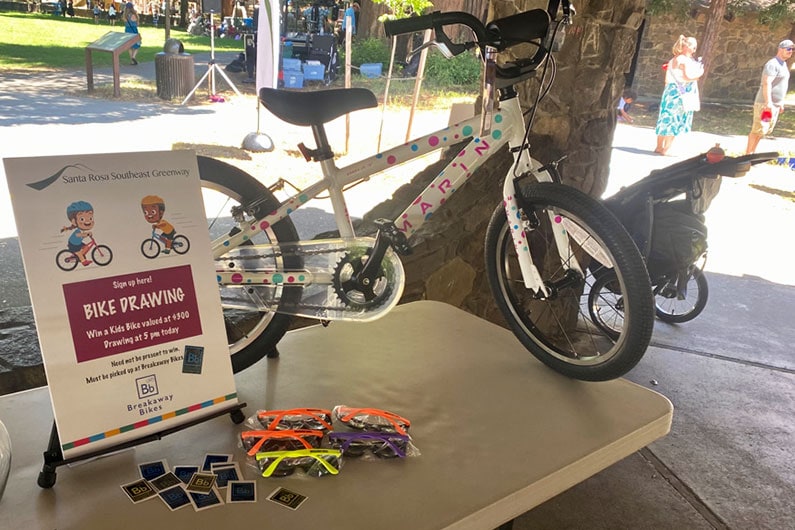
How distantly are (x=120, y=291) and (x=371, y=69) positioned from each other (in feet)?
13.1

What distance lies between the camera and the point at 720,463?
222cm

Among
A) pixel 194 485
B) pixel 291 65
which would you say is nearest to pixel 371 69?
pixel 291 65

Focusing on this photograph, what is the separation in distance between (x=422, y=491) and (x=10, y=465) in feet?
2.43

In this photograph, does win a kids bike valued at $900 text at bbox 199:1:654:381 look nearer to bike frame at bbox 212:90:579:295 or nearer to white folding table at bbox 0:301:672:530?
bike frame at bbox 212:90:579:295

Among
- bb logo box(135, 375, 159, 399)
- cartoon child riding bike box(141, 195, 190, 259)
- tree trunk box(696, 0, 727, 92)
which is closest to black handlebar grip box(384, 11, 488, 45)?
cartoon child riding bike box(141, 195, 190, 259)

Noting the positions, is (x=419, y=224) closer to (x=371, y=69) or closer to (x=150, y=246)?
(x=150, y=246)

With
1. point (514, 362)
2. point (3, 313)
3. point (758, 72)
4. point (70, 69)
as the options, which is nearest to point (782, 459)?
point (514, 362)

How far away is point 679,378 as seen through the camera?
2818 mm

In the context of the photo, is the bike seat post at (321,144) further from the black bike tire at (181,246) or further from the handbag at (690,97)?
the handbag at (690,97)

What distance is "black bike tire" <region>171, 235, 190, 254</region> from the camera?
1111mm

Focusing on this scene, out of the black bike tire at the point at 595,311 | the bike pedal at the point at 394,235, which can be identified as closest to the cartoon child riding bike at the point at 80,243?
Result: the bike pedal at the point at 394,235

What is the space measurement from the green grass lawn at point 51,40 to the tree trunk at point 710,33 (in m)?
5.93

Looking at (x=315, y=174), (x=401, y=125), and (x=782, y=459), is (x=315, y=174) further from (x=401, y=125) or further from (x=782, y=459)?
(x=401, y=125)

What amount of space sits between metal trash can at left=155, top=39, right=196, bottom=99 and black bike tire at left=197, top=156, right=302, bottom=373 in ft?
3.95
